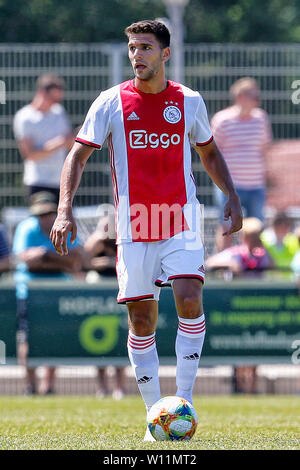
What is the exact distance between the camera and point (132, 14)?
87.0 feet

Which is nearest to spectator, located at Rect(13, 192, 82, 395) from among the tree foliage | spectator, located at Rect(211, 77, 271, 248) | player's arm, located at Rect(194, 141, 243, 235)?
spectator, located at Rect(211, 77, 271, 248)

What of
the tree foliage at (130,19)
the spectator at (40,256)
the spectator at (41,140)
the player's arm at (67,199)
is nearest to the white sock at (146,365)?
the player's arm at (67,199)

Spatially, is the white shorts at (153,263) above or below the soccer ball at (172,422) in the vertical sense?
above

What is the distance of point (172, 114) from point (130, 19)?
66.6ft

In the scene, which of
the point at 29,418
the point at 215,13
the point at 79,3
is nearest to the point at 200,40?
the point at 215,13

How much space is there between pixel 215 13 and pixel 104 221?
55.2 feet

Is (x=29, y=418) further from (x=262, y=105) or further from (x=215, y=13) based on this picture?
(x=215, y=13)

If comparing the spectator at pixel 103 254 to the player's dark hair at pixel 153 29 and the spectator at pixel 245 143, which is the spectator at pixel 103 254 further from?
the player's dark hair at pixel 153 29

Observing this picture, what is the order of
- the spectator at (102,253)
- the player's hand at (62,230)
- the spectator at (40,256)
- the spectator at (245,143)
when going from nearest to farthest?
1. the player's hand at (62,230)
2. the spectator at (40,256)
3. the spectator at (102,253)
4. the spectator at (245,143)

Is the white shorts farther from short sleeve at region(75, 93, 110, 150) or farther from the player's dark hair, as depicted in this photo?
the player's dark hair

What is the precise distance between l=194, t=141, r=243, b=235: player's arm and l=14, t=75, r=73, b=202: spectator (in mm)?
6265

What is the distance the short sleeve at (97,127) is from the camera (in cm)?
646

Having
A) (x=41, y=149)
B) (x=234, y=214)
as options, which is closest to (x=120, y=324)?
(x=41, y=149)

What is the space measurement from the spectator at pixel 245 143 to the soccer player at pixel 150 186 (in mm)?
6010
